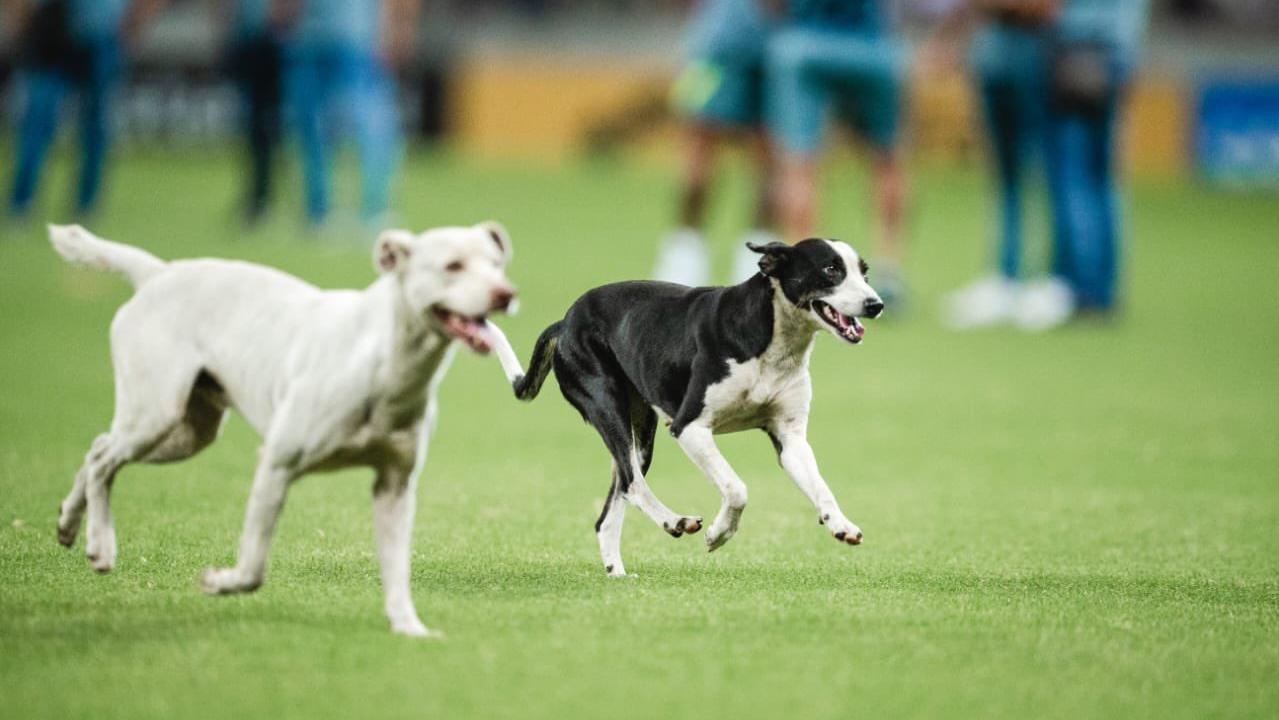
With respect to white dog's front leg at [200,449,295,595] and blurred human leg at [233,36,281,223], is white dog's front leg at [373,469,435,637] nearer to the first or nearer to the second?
white dog's front leg at [200,449,295,595]

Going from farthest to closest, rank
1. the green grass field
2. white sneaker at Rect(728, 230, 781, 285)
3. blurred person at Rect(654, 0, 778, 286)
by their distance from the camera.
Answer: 1. blurred person at Rect(654, 0, 778, 286)
2. white sneaker at Rect(728, 230, 781, 285)
3. the green grass field

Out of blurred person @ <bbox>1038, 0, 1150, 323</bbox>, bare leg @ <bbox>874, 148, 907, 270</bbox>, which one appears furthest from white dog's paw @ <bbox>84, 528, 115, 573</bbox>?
blurred person @ <bbox>1038, 0, 1150, 323</bbox>

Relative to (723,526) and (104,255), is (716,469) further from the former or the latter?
(104,255)

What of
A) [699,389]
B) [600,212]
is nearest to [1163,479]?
[699,389]

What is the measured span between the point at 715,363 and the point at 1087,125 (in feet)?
30.5

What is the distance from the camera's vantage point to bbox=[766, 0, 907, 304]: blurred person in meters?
14.2

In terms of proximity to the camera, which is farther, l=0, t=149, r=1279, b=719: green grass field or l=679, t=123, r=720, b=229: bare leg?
l=679, t=123, r=720, b=229: bare leg

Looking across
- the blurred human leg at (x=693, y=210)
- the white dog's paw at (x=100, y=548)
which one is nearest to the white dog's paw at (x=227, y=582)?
the white dog's paw at (x=100, y=548)

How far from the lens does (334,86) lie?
730 inches

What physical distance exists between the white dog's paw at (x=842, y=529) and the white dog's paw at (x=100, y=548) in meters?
2.10

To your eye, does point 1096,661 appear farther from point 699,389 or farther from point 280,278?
point 280,278

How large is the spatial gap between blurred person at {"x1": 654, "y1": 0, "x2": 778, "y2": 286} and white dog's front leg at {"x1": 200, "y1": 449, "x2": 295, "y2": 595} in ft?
32.1

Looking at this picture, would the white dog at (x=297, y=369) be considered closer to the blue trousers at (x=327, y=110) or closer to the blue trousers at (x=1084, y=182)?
the blue trousers at (x=1084, y=182)

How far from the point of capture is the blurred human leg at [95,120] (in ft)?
55.7
